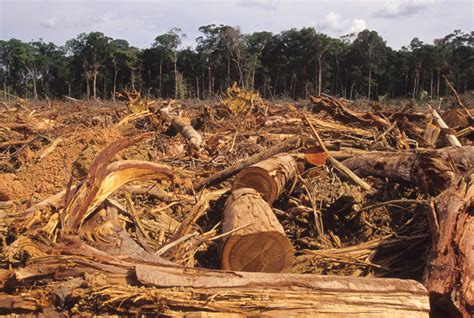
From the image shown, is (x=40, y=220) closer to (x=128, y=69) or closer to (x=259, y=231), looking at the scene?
(x=259, y=231)

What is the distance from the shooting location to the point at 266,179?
14.1ft

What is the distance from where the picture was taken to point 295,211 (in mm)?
4332

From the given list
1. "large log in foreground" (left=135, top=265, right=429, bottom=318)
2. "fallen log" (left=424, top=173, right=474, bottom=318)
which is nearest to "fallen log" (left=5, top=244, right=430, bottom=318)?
"large log in foreground" (left=135, top=265, right=429, bottom=318)

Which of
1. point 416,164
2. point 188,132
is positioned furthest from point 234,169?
point 188,132

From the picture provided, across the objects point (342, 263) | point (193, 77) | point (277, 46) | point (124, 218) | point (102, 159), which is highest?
point (277, 46)

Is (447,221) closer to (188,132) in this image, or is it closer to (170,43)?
(188,132)

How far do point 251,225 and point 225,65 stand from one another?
53.2 m

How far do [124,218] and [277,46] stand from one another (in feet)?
194

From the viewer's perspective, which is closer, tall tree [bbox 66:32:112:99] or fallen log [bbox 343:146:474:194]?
fallen log [bbox 343:146:474:194]

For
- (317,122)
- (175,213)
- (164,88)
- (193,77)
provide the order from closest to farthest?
(175,213) < (317,122) < (164,88) < (193,77)

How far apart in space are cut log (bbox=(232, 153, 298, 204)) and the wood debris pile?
1 cm

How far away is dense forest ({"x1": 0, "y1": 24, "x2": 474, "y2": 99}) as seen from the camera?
54.1 m

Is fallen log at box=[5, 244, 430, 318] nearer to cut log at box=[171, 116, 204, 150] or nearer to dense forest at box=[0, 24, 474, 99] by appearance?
cut log at box=[171, 116, 204, 150]

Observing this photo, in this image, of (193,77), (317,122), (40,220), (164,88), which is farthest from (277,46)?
(40,220)
